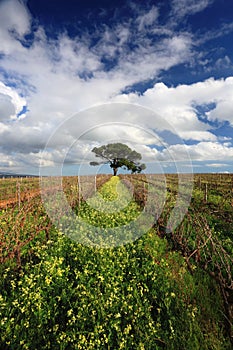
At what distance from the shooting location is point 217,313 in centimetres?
471

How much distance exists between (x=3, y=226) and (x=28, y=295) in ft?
11.4

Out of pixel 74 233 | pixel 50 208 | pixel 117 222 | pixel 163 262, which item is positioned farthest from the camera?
pixel 50 208

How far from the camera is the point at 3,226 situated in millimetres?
7734

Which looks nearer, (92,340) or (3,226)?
(92,340)

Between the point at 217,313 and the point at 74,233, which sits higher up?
the point at 74,233

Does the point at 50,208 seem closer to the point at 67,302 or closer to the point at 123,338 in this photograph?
the point at 67,302

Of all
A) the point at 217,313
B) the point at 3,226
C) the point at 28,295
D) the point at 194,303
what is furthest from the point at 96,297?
the point at 3,226

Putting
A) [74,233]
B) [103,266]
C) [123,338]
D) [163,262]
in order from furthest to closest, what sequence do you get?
[74,233] → [163,262] → [103,266] → [123,338]

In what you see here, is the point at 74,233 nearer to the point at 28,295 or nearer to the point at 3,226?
the point at 3,226

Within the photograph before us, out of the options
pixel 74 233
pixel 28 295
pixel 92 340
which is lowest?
pixel 92 340

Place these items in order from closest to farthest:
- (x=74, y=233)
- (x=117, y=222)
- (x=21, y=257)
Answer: (x=21, y=257), (x=74, y=233), (x=117, y=222)

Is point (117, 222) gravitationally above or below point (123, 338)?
above

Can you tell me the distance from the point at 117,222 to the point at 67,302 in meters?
4.35

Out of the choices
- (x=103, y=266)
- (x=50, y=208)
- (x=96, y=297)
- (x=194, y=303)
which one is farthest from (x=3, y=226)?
(x=194, y=303)
